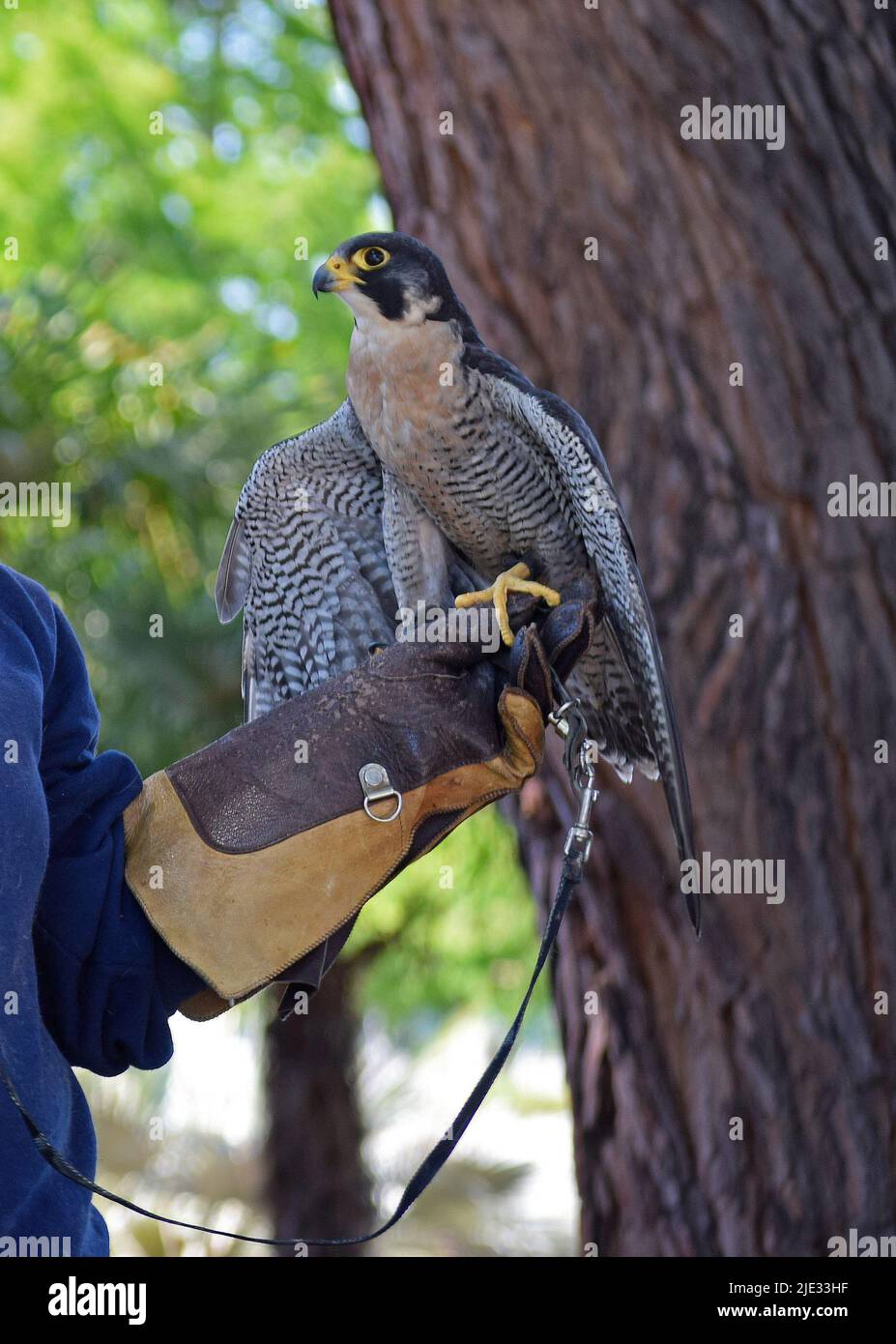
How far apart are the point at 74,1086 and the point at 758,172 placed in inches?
90.4

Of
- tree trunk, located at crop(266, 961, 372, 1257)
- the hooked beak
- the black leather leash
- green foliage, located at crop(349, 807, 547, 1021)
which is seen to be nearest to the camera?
the black leather leash

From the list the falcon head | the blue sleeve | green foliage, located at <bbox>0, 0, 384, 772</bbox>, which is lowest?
the blue sleeve

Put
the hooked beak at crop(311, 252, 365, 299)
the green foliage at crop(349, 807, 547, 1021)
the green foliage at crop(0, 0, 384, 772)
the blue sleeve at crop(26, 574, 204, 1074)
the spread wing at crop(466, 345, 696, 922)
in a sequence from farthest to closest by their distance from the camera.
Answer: the green foliage at crop(349, 807, 547, 1021)
the green foliage at crop(0, 0, 384, 772)
the hooked beak at crop(311, 252, 365, 299)
the spread wing at crop(466, 345, 696, 922)
the blue sleeve at crop(26, 574, 204, 1074)

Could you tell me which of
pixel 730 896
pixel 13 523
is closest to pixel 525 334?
pixel 730 896

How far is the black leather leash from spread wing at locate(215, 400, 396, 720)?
91 centimetres

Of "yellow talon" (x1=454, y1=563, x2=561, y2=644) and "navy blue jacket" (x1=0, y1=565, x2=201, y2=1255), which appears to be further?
"yellow talon" (x1=454, y1=563, x2=561, y2=644)

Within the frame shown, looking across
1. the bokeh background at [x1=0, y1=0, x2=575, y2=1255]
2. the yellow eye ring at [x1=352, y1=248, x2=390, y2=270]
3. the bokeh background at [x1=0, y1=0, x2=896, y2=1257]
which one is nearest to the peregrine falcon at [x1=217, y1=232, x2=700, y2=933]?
the yellow eye ring at [x1=352, y1=248, x2=390, y2=270]

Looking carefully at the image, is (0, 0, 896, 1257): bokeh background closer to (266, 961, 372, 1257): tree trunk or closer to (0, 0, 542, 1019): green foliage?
(0, 0, 542, 1019): green foliage

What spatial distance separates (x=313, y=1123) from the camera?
6965 mm

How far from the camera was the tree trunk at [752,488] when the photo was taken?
8.95 feet

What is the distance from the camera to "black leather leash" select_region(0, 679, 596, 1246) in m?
1.48

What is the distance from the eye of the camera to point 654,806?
2832 mm

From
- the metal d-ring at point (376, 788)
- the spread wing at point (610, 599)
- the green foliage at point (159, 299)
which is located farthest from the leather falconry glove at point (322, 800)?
the green foliage at point (159, 299)

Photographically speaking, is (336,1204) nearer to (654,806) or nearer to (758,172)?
(654,806)
